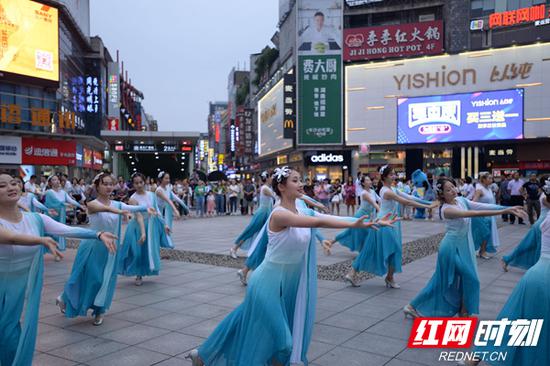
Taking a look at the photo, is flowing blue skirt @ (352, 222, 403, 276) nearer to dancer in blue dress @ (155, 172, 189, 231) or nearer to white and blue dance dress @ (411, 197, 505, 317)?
white and blue dance dress @ (411, 197, 505, 317)

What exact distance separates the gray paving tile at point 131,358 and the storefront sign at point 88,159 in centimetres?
3129

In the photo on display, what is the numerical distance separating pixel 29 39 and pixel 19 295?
1112 inches

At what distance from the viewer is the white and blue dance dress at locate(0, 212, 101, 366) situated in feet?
11.3

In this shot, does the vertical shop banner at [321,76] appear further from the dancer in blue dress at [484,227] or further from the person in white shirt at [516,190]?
the dancer in blue dress at [484,227]

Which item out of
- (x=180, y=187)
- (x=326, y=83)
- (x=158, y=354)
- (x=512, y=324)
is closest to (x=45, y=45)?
(x=180, y=187)

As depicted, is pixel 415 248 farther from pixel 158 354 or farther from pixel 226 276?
pixel 158 354

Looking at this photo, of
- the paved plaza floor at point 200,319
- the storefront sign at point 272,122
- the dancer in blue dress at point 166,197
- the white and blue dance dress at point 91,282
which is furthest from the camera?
the storefront sign at point 272,122

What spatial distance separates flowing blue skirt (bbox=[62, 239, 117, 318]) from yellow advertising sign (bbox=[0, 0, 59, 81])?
2466 cm

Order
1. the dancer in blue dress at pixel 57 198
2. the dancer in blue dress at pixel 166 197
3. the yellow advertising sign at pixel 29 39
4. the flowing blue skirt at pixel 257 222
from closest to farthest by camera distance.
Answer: the dancer in blue dress at pixel 166 197
the flowing blue skirt at pixel 257 222
the dancer in blue dress at pixel 57 198
the yellow advertising sign at pixel 29 39

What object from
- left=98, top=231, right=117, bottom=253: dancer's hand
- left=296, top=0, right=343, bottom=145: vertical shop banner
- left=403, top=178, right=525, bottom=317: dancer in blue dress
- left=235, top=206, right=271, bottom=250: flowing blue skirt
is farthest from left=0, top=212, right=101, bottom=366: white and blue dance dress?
left=296, top=0, right=343, bottom=145: vertical shop banner

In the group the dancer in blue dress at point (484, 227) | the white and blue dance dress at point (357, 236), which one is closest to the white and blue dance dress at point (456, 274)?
the white and blue dance dress at point (357, 236)

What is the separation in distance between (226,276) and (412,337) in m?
4.25

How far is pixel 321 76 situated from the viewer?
4162 cm

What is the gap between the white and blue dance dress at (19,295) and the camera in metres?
3.46
